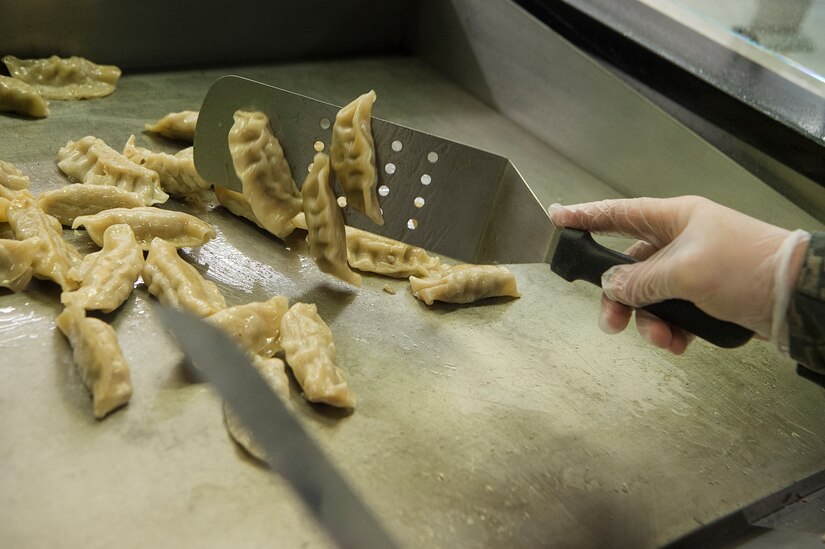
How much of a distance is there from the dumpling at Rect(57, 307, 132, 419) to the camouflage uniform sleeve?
5.31 ft

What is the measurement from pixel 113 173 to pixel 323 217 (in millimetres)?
851

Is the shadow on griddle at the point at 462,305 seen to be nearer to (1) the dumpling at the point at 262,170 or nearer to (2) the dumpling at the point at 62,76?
(1) the dumpling at the point at 262,170

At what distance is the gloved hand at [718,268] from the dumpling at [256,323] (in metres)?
0.93

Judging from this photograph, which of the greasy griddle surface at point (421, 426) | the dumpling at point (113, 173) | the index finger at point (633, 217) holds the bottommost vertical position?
the greasy griddle surface at point (421, 426)

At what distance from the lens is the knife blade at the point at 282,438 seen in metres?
1.50

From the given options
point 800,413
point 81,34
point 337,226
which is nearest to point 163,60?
point 81,34

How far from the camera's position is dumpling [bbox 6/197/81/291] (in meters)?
2.18

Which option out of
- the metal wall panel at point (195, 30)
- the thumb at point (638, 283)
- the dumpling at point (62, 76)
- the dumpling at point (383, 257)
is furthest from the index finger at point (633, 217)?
the metal wall panel at point (195, 30)

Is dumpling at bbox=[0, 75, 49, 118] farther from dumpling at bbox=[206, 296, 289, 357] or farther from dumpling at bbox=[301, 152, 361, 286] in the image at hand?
dumpling at bbox=[206, 296, 289, 357]

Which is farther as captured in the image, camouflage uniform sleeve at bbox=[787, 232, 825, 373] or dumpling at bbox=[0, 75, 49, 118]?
dumpling at bbox=[0, 75, 49, 118]

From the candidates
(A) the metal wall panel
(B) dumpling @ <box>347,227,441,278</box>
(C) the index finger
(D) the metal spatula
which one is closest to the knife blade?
(D) the metal spatula

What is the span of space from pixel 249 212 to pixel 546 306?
3.57 feet

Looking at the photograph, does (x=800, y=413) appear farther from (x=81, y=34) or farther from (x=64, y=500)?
(x=81, y=34)

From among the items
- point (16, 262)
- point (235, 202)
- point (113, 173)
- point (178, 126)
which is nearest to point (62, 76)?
point (178, 126)
